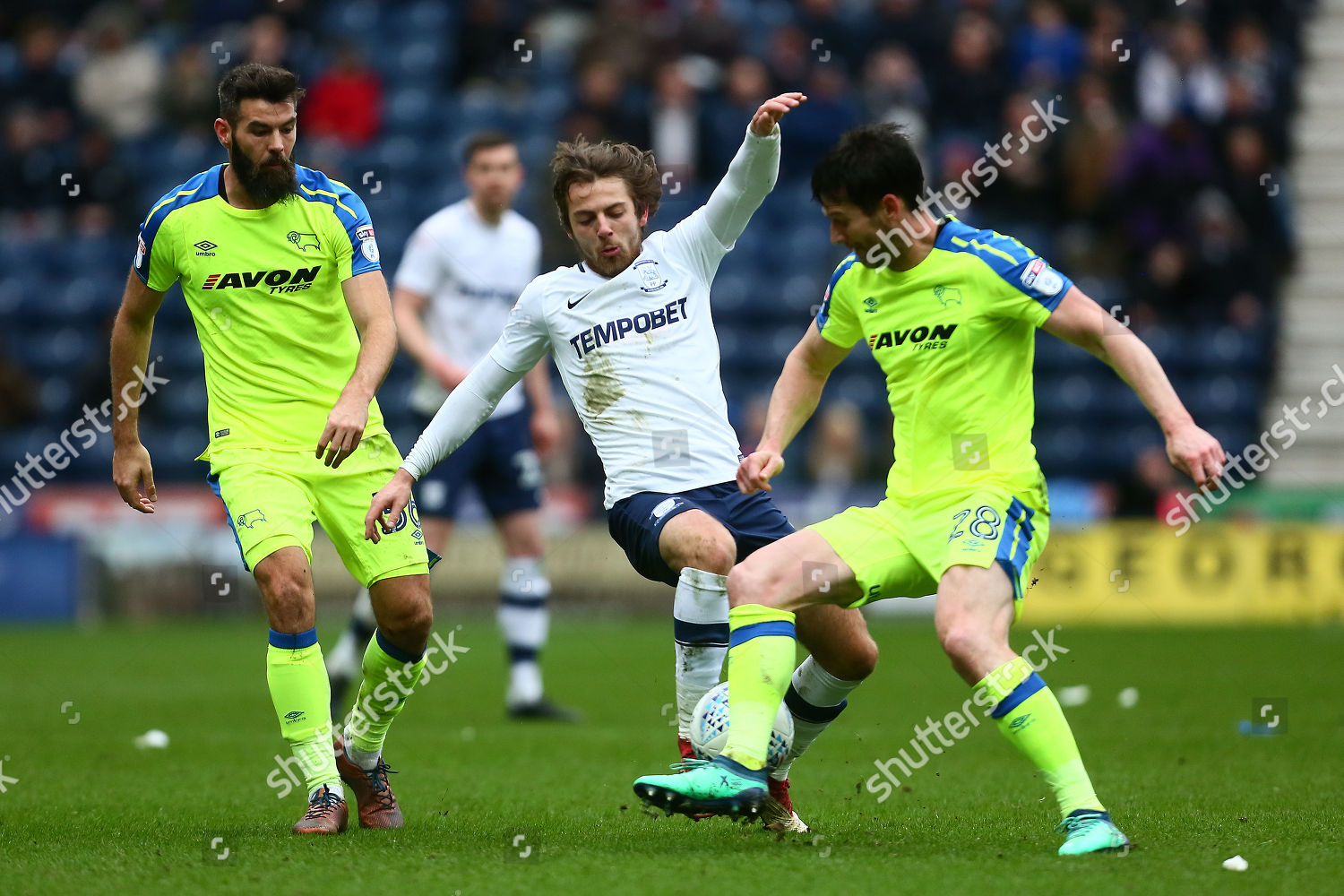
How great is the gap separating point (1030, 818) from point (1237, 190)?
1231 cm

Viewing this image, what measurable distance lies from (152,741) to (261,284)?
3193mm

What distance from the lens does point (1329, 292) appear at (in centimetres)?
1773

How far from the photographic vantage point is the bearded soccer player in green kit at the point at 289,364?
5.27 m

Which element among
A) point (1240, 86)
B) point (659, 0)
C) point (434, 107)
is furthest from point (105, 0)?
point (1240, 86)

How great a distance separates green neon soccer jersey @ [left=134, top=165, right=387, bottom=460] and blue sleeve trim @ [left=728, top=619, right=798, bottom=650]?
1.64m

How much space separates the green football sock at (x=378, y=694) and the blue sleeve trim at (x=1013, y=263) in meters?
2.25

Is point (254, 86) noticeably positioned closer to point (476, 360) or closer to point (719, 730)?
point (719, 730)

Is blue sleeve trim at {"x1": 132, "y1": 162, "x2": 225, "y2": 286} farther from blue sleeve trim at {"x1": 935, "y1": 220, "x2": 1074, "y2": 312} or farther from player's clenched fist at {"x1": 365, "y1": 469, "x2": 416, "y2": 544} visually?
blue sleeve trim at {"x1": 935, "y1": 220, "x2": 1074, "y2": 312}

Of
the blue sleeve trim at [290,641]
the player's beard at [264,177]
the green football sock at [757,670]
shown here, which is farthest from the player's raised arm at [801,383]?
the player's beard at [264,177]

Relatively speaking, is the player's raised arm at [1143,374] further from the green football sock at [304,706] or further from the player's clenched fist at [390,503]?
the green football sock at [304,706]

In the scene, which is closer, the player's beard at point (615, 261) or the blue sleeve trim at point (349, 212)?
the player's beard at point (615, 261)

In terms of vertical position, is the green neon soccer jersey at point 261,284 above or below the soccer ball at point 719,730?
above

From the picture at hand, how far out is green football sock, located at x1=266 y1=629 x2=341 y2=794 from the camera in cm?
520

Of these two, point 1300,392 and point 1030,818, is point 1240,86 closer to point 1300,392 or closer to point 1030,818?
point 1300,392
